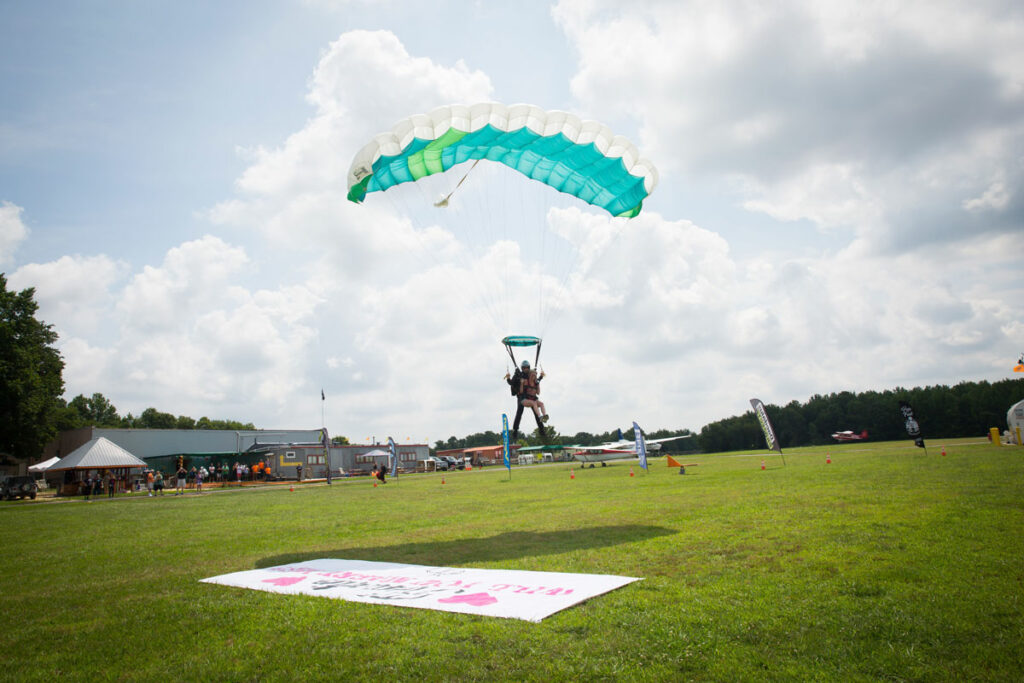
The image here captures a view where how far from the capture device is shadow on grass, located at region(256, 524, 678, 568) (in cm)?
857

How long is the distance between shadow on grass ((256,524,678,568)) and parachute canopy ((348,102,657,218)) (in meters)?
7.16

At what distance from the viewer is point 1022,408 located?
31688mm

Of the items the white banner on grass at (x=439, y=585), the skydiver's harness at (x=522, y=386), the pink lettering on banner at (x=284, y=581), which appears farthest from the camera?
the skydiver's harness at (x=522, y=386)

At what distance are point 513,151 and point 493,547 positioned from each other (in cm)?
834

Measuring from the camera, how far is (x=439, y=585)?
269 inches

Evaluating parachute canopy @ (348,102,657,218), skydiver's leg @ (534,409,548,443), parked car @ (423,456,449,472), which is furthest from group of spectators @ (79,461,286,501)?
parachute canopy @ (348,102,657,218)

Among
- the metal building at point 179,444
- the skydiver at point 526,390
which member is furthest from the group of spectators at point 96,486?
the skydiver at point 526,390

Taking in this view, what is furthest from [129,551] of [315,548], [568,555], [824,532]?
[824,532]

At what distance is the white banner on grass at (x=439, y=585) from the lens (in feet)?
19.1

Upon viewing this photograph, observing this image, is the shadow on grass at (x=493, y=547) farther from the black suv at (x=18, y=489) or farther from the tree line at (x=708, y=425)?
the black suv at (x=18, y=489)

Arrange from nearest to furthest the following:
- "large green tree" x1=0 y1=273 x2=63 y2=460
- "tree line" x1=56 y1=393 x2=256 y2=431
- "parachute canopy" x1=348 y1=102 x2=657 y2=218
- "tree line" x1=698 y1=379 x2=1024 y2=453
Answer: "parachute canopy" x1=348 y1=102 x2=657 y2=218
"large green tree" x1=0 y1=273 x2=63 y2=460
"tree line" x1=698 y1=379 x2=1024 y2=453
"tree line" x1=56 y1=393 x2=256 y2=431

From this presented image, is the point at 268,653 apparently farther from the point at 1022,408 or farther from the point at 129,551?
the point at 1022,408

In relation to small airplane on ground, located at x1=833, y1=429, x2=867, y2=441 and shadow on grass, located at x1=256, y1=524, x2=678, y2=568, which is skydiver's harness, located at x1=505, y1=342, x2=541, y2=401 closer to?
shadow on grass, located at x1=256, y1=524, x2=678, y2=568

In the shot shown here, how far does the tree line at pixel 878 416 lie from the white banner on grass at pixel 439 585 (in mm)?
65402
